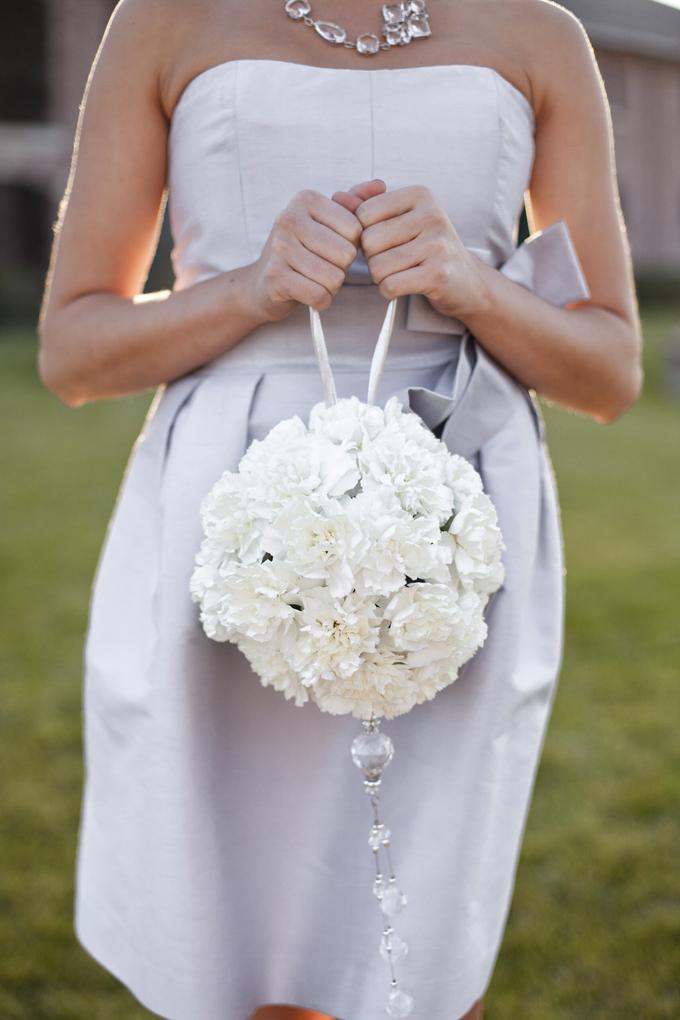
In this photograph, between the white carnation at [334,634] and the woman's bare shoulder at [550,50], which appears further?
the woman's bare shoulder at [550,50]

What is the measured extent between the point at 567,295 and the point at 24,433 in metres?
9.01

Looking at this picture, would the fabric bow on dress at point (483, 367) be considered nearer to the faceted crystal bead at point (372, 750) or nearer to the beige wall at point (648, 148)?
the faceted crystal bead at point (372, 750)

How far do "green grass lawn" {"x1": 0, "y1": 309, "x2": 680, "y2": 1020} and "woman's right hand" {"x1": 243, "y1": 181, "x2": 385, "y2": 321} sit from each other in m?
2.04

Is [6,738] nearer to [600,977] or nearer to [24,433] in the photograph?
[600,977]

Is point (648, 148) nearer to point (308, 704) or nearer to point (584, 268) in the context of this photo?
point (584, 268)

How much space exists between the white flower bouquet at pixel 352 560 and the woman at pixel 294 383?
26 centimetres

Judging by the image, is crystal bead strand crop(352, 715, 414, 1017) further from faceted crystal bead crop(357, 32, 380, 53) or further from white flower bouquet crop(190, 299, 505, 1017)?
faceted crystal bead crop(357, 32, 380, 53)

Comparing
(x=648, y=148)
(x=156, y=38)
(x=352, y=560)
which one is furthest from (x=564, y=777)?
(x=648, y=148)

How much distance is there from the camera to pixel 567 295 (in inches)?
65.4

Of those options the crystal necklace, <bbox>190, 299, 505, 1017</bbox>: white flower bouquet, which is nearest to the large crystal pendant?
the crystal necklace

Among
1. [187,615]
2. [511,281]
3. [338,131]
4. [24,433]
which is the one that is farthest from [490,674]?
[24,433]

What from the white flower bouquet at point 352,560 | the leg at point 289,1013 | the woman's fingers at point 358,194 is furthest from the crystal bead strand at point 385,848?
the woman's fingers at point 358,194

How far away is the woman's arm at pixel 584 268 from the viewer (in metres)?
1.57

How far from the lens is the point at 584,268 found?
1752 millimetres
